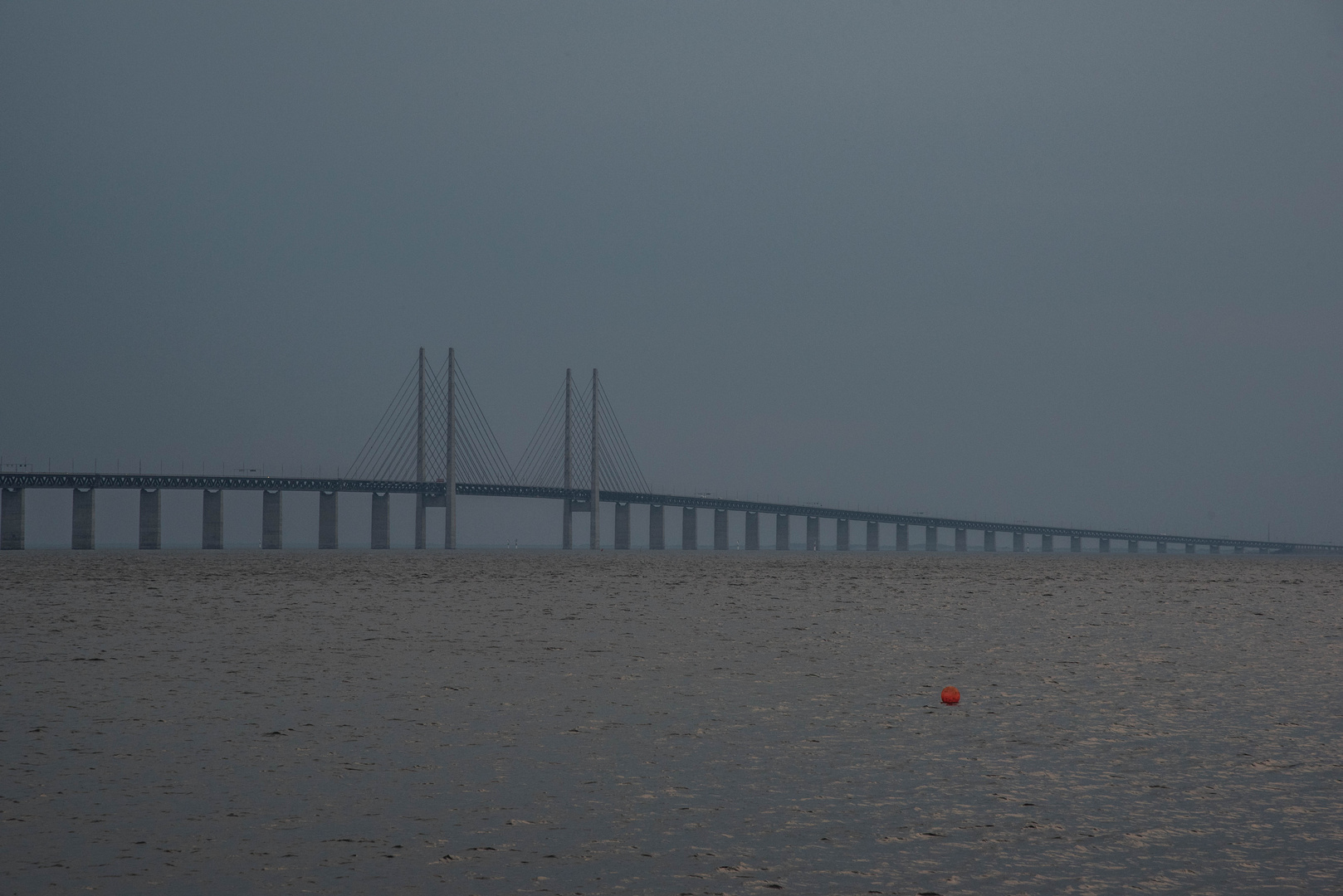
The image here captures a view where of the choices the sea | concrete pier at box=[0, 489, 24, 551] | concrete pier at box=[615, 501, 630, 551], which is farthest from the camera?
concrete pier at box=[615, 501, 630, 551]

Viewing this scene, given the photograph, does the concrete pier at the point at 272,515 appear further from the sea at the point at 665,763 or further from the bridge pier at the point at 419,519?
the sea at the point at 665,763

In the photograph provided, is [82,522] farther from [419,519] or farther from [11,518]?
[419,519]

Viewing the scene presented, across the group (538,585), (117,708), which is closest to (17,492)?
(538,585)

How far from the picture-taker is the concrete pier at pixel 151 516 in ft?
429

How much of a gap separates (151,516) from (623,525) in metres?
53.7

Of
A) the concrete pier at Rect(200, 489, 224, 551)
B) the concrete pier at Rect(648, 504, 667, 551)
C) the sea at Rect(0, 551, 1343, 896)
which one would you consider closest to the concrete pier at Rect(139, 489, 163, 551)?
the concrete pier at Rect(200, 489, 224, 551)

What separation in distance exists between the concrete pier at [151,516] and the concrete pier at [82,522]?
4958 millimetres

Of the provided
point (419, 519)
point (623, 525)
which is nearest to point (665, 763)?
point (419, 519)

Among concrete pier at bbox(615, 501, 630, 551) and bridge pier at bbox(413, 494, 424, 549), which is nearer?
bridge pier at bbox(413, 494, 424, 549)

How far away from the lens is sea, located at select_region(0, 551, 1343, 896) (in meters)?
6.55

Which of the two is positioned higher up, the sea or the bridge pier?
the sea

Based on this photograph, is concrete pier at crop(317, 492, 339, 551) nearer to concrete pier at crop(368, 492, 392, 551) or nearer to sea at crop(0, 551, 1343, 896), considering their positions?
concrete pier at crop(368, 492, 392, 551)

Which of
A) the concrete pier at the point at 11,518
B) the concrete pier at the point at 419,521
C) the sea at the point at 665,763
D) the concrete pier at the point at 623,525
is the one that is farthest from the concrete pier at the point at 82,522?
the sea at the point at 665,763

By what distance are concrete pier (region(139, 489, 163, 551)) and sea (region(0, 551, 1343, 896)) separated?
11724 centimetres
